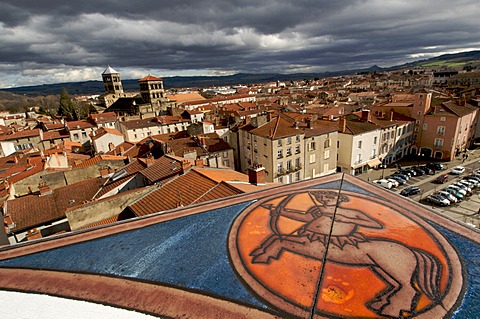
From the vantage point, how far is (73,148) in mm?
53125

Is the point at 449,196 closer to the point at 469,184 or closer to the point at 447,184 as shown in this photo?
the point at 469,184

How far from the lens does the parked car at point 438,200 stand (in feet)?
99.3

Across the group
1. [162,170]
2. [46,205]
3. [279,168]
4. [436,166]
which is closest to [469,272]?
[162,170]

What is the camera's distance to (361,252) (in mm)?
6434

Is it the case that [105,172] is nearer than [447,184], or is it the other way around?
[105,172]

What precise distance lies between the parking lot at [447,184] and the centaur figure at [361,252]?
61.6ft

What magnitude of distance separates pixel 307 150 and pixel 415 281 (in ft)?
107

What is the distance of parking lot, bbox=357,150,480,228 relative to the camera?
92.9ft

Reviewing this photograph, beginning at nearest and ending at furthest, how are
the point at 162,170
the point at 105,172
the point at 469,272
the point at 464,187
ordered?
the point at 469,272 → the point at 162,170 → the point at 105,172 → the point at 464,187

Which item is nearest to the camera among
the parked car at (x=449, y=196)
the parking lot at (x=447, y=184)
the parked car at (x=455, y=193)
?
the parking lot at (x=447, y=184)

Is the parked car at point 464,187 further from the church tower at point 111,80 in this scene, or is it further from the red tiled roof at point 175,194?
the church tower at point 111,80

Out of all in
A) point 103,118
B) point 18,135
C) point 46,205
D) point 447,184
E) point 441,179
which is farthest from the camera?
point 103,118

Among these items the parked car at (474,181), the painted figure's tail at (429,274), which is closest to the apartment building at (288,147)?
the parked car at (474,181)

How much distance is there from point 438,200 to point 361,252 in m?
32.3
